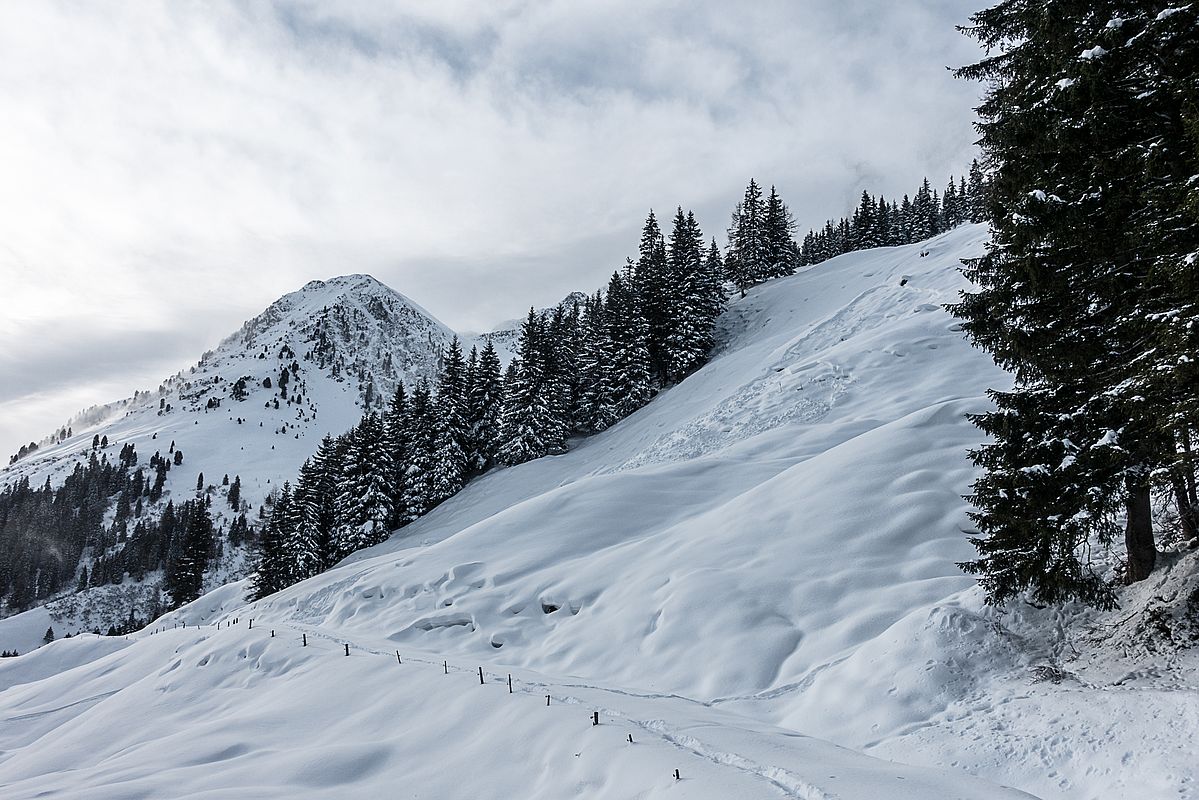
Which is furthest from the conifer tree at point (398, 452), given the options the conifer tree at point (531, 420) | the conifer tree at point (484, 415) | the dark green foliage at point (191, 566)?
the dark green foliage at point (191, 566)

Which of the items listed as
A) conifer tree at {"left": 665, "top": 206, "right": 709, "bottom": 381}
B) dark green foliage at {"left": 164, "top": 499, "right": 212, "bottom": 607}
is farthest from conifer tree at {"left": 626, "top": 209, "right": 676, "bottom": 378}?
dark green foliage at {"left": 164, "top": 499, "right": 212, "bottom": 607}

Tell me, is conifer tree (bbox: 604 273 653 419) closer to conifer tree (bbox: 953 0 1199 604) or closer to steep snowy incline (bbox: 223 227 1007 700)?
steep snowy incline (bbox: 223 227 1007 700)

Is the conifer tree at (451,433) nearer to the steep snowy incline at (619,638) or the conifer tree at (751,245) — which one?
the steep snowy incline at (619,638)

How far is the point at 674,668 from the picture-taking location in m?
14.0

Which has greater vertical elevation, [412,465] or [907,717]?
[412,465]

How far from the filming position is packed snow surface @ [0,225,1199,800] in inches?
321

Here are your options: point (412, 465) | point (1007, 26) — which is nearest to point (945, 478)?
point (1007, 26)

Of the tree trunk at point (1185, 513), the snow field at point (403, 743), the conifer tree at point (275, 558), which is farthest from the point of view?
the conifer tree at point (275, 558)

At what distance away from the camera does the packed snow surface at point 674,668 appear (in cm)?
815

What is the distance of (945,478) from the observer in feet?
57.6

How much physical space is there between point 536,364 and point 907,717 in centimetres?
4038

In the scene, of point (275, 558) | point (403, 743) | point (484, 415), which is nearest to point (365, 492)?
point (275, 558)

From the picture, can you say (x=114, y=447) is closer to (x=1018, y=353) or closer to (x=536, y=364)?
(x=536, y=364)

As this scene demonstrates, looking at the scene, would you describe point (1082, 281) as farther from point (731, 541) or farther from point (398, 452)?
point (398, 452)
